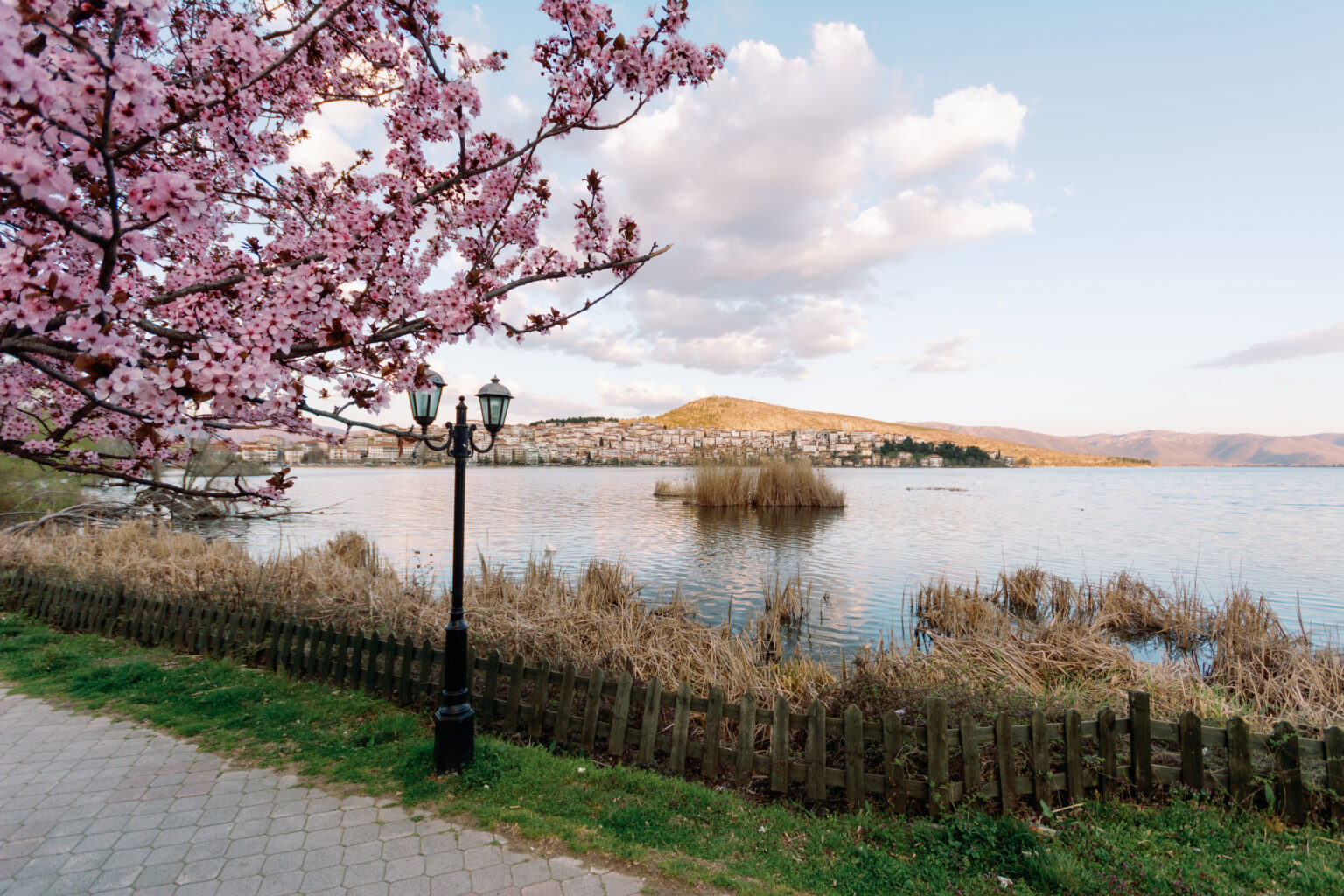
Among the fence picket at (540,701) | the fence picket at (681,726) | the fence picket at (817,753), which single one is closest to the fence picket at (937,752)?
the fence picket at (817,753)

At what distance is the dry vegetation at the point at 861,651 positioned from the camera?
599cm

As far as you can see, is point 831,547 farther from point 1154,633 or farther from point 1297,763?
point 1297,763

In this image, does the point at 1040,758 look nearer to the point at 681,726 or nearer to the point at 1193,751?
the point at 1193,751

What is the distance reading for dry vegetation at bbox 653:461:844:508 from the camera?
2866 cm

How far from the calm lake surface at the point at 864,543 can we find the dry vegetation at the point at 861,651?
1.55m

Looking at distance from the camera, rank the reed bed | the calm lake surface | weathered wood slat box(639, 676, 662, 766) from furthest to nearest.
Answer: the calm lake surface → the reed bed → weathered wood slat box(639, 676, 662, 766)

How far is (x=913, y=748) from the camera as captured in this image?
14.6 feet

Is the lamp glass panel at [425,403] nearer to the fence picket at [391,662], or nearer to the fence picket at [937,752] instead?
the fence picket at [391,662]

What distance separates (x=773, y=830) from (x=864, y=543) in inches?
691

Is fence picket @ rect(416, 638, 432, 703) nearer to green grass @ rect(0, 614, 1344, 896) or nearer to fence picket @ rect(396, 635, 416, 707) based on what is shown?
fence picket @ rect(396, 635, 416, 707)

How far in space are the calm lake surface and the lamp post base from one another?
21.4ft

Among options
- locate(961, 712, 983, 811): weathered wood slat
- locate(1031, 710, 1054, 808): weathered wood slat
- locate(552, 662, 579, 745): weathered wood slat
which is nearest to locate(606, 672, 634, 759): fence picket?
locate(552, 662, 579, 745): weathered wood slat

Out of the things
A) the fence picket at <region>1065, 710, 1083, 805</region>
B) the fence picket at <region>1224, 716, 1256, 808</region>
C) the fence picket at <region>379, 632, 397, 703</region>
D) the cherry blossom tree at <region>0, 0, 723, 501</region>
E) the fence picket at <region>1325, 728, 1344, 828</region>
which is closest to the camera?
the cherry blossom tree at <region>0, 0, 723, 501</region>

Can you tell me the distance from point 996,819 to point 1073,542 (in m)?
21.8
